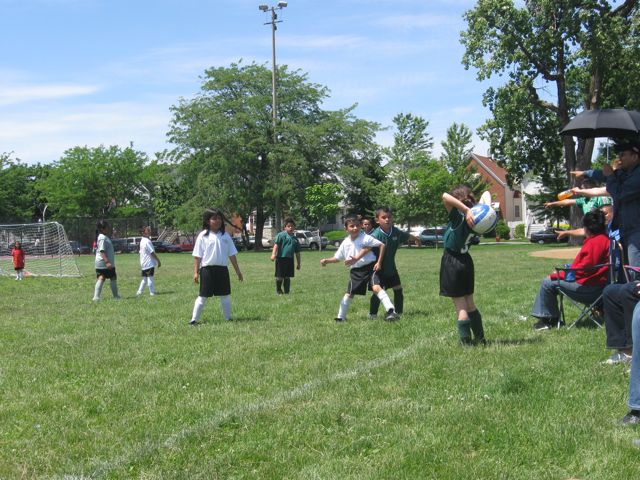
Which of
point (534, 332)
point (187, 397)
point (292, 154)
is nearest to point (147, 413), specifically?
point (187, 397)

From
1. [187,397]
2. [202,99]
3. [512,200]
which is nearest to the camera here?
[187,397]

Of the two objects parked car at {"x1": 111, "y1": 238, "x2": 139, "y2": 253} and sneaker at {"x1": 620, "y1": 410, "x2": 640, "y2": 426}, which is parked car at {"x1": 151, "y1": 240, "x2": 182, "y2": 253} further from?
sneaker at {"x1": 620, "y1": 410, "x2": 640, "y2": 426}

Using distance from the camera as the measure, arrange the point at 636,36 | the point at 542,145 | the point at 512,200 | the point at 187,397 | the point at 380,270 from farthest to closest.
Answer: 1. the point at 512,200
2. the point at 542,145
3. the point at 636,36
4. the point at 380,270
5. the point at 187,397

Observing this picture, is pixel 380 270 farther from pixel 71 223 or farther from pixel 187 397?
pixel 71 223

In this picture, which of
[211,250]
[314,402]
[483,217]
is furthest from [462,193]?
[211,250]

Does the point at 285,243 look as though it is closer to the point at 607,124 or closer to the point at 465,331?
the point at 465,331

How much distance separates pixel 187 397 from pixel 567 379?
3.35m

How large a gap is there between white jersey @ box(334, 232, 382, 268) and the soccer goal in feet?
58.6

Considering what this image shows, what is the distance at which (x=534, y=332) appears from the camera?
338 inches

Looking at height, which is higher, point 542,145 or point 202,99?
point 202,99

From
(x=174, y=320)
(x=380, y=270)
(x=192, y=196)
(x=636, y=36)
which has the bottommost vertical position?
(x=174, y=320)

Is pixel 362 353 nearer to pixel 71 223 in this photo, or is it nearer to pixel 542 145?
pixel 542 145

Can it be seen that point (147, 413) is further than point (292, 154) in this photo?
No

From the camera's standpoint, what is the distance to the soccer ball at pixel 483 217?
7.07 m
